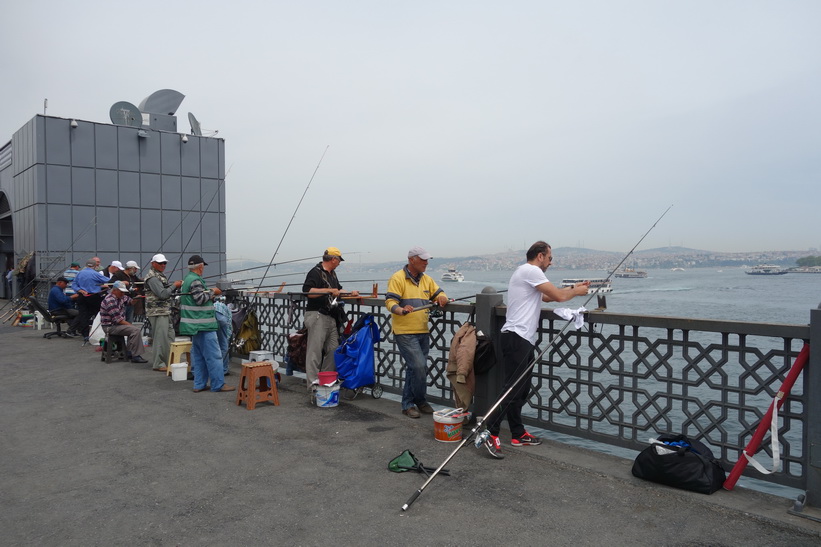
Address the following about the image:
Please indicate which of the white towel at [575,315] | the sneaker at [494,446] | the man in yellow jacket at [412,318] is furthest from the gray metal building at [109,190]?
the white towel at [575,315]

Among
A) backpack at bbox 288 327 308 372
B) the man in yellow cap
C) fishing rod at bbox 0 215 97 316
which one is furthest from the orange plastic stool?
fishing rod at bbox 0 215 97 316

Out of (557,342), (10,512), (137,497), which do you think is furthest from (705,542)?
(10,512)

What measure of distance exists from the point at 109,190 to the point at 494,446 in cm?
2219

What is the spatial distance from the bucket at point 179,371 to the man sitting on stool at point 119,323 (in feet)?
7.07

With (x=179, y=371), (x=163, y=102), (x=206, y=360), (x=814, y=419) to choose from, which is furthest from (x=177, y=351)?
(x=163, y=102)

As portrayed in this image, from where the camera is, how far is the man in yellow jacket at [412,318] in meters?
6.30

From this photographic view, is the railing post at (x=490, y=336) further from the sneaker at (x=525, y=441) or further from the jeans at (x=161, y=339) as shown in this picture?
the jeans at (x=161, y=339)

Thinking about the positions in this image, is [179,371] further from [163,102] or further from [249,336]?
[163,102]

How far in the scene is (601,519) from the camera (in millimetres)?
Result: 3906

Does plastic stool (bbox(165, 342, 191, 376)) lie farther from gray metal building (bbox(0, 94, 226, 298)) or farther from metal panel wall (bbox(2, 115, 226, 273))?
metal panel wall (bbox(2, 115, 226, 273))

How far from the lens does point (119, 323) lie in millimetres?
10617

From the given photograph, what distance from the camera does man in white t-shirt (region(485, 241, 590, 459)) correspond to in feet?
17.1

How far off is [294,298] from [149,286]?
2266 mm

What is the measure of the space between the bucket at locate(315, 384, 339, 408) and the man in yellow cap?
0.34 meters
